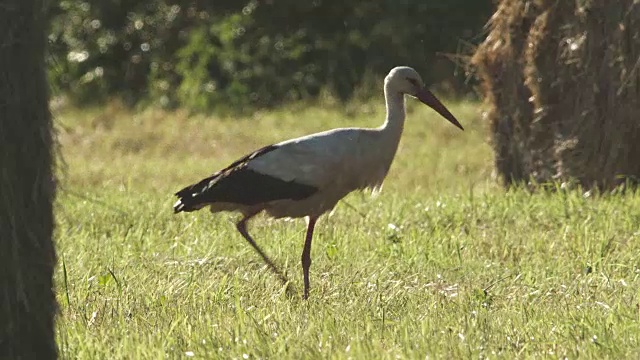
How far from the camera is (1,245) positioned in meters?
4.43

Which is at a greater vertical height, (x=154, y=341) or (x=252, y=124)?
(x=154, y=341)

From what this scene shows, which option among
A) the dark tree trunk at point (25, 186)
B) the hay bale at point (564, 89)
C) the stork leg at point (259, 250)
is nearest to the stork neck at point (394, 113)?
the stork leg at point (259, 250)

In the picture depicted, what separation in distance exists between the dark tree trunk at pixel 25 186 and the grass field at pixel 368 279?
143 mm

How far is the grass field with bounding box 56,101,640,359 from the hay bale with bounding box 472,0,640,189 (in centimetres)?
46

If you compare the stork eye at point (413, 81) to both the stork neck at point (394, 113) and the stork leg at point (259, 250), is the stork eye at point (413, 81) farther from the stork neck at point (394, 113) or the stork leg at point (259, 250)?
the stork leg at point (259, 250)

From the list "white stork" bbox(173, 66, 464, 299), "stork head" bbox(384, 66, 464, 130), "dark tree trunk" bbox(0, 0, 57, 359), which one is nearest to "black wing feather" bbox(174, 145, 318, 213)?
"white stork" bbox(173, 66, 464, 299)

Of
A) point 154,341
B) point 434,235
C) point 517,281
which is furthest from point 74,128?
point 154,341

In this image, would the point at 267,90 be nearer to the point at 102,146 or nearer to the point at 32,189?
the point at 102,146

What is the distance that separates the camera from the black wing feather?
712 centimetres

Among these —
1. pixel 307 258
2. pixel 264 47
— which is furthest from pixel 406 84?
pixel 264 47

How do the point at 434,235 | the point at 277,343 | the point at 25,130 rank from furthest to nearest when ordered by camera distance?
1. the point at 434,235
2. the point at 277,343
3. the point at 25,130

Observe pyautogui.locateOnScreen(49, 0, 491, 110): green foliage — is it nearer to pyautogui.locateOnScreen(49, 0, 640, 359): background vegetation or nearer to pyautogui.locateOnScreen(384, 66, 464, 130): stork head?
pyautogui.locateOnScreen(49, 0, 640, 359): background vegetation

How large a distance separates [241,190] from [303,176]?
0.33m

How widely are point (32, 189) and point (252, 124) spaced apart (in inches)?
436
